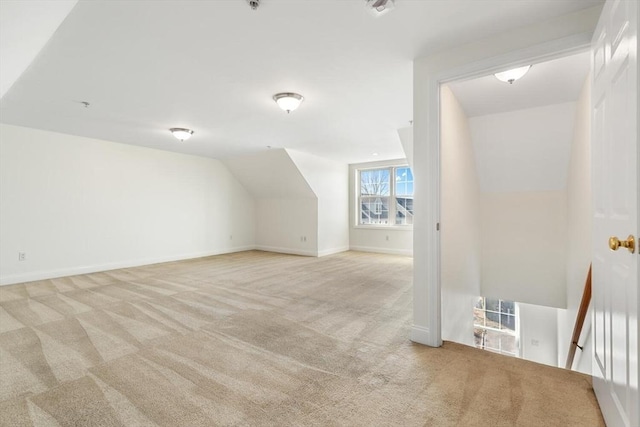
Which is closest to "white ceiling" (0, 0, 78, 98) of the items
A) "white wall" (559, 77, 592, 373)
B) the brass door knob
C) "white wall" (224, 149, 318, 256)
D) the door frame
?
the door frame

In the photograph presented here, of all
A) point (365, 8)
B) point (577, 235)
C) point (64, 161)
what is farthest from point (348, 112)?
point (64, 161)

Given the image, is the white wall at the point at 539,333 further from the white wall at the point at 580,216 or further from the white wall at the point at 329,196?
the white wall at the point at 329,196

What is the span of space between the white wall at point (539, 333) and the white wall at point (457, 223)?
261 centimetres

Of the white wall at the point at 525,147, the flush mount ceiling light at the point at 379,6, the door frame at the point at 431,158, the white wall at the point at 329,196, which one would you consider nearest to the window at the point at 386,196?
the white wall at the point at 329,196

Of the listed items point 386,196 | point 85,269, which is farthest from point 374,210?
point 85,269

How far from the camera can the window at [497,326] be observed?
6492 millimetres

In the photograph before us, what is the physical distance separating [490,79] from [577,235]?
2.09 meters

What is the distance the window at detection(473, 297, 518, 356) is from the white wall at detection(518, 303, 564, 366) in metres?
0.57

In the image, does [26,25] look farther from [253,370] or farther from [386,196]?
[386,196]

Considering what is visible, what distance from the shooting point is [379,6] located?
1.71 meters

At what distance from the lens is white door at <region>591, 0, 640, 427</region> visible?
3.54 feet

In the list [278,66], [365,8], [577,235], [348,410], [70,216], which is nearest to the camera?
[348,410]

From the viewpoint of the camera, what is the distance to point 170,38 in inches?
84.4

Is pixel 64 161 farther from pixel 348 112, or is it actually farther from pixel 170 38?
pixel 348 112
